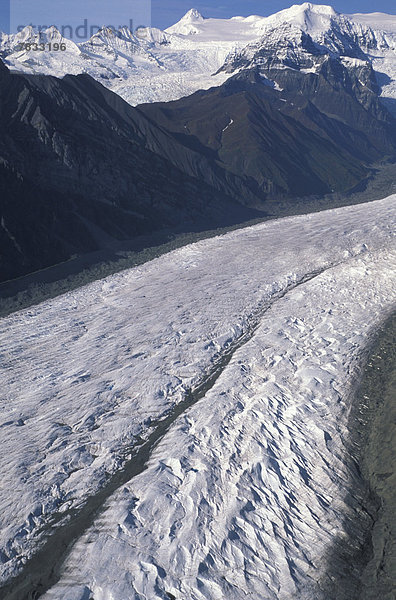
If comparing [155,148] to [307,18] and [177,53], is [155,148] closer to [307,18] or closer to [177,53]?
[177,53]

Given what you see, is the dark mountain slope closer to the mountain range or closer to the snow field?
the mountain range

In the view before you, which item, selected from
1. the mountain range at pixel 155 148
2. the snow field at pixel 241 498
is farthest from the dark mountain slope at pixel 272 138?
the snow field at pixel 241 498

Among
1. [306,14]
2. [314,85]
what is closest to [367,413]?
[314,85]

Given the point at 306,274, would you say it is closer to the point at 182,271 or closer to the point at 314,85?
the point at 182,271

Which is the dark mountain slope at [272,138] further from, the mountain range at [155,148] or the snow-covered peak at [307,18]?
the snow-covered peak at [307,18]

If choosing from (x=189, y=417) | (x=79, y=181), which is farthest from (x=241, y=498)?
(x=79, y=181)
